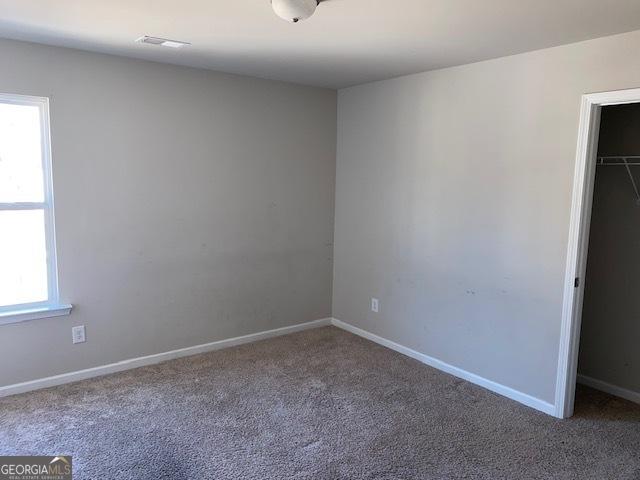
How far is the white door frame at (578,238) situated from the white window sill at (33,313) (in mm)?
3230

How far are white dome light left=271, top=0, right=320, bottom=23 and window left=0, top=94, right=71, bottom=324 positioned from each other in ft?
6.07

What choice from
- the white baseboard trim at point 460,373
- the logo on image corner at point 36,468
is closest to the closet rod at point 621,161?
the white baseboard trim at point 460,373

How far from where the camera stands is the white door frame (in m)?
2.77

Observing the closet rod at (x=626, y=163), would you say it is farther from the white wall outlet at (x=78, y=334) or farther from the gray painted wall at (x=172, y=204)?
the white wall outlet at (x=78, y=334)

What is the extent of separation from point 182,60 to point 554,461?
341 cm

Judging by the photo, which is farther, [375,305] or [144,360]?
[375,305]

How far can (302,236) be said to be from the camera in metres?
4.46

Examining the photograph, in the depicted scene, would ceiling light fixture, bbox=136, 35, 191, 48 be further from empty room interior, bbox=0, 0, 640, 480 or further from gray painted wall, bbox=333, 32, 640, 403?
gray painted wall, bbox=333, 32, 640, 403

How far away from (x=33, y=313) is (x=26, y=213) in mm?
656

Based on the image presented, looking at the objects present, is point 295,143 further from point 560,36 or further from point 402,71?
point 560,36

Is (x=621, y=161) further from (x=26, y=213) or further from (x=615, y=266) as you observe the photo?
(x=26, y=213)

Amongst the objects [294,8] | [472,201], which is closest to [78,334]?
[294,8]

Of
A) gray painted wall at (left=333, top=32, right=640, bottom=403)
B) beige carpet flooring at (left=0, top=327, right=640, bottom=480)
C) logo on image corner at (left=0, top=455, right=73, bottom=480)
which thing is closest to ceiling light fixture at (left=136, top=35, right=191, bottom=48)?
gray painted wall at (left=333, top=32, right=640, bottom=403)

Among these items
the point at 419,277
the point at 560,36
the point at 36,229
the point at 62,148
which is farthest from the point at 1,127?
the point at 560,36
